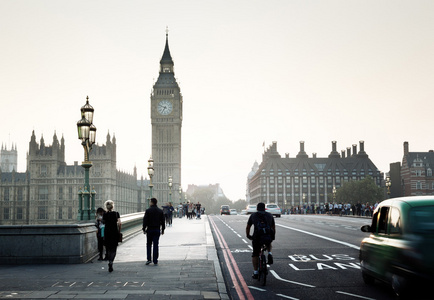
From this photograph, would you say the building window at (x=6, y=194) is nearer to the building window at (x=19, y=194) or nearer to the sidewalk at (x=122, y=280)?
the building window at (x=19, y=194)

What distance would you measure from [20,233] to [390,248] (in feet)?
33.5

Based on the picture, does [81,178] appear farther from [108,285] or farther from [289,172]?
[108,285]

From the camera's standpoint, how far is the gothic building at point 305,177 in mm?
167250

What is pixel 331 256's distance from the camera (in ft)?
50.4

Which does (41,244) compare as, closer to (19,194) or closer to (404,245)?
(404,245)

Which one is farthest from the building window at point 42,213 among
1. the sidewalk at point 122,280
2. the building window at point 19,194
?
the sidewalk at point 122,280

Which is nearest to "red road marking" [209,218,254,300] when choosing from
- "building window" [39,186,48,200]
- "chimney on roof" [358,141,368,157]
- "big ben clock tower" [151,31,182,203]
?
"building window" [39,186,48,200]

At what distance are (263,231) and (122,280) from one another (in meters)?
3.31

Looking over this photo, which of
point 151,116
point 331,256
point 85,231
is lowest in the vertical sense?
point 331,256

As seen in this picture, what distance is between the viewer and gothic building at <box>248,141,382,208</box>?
16725cm

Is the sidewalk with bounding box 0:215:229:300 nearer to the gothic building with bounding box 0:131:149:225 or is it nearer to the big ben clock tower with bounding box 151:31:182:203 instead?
the gothic building with bounding box 0:131:149:225

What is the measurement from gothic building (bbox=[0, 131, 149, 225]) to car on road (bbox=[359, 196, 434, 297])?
10841 centimetres

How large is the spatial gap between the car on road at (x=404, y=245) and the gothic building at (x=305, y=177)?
158 m

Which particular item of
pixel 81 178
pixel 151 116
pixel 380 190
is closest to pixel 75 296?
pixel 81 178
